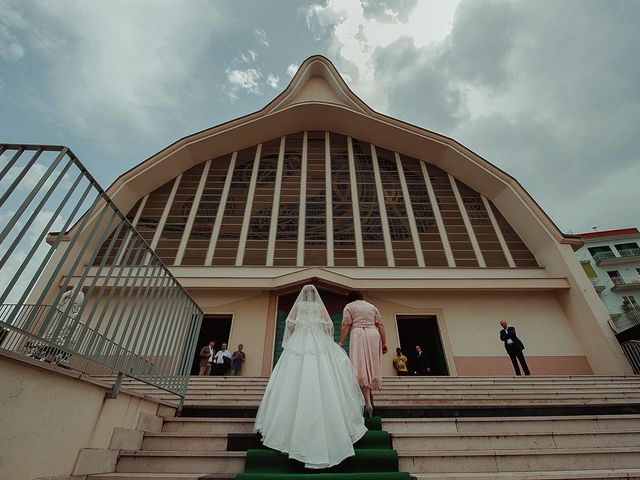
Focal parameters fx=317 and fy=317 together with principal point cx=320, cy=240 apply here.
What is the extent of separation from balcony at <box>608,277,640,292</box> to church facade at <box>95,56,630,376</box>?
945 inches

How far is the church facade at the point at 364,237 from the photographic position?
372 inches

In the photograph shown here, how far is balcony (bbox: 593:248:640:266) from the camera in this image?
1112 inches

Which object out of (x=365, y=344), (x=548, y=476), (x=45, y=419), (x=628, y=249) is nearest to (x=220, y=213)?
(x=365, y=344)

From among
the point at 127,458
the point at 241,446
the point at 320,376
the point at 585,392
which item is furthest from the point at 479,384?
the point at 127,458

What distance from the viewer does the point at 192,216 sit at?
1187cm

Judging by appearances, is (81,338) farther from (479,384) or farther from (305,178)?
(305,178)

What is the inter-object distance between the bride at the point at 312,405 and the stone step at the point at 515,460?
546mm

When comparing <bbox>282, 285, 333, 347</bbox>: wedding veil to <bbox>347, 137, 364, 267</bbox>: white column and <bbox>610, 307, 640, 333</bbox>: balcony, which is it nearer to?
<bbox>347, 137, 364, 267</bbox>: white column

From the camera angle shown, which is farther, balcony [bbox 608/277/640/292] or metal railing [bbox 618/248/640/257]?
metal railing [bbox 618/248/640/257]

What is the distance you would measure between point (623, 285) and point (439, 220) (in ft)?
86.4

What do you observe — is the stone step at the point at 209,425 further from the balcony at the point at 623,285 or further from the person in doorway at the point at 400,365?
the balcony at the point at 623,285

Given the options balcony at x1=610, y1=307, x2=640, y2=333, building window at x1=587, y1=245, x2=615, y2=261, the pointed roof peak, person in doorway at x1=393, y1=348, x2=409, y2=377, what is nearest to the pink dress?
person in doorway at x1=393, y1=348, x2=409, y2=377

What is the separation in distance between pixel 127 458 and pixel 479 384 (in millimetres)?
5594

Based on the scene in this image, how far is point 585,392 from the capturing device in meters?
5.18
